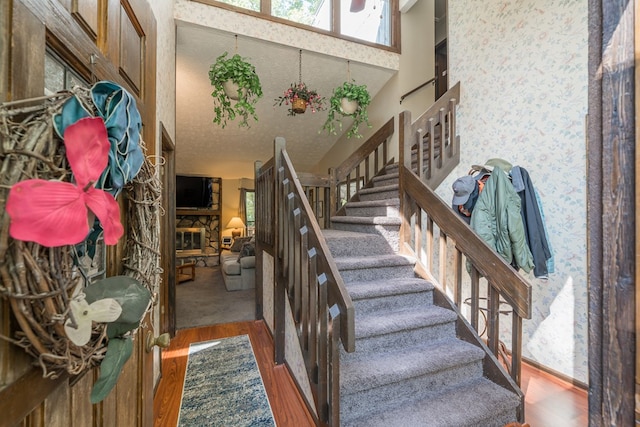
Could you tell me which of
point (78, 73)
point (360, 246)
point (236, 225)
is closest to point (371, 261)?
point (360, 246)

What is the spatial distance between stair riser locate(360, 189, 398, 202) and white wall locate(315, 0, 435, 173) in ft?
3.00

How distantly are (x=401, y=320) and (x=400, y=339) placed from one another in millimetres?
123

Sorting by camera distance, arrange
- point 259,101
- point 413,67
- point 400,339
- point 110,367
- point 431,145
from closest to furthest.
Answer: point 110,367 < point 400,339 < point 431,145 < point 413,67 < point 259,101

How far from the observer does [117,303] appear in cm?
50

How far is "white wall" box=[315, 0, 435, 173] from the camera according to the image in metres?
3.90

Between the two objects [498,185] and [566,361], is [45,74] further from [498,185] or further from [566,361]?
[566,361]

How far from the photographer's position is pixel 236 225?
7.51m

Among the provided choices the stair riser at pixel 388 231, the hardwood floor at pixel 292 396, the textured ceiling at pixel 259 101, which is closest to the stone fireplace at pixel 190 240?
the textured ceiling at pixel 259 101

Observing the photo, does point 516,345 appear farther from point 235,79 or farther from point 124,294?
point 235,79

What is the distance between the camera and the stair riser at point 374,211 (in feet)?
8.29

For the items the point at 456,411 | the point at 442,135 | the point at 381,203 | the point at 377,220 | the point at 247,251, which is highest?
the point at 442,135

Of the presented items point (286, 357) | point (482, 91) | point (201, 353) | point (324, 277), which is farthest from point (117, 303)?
point (482, 91)

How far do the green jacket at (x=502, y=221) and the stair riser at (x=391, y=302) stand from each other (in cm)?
61

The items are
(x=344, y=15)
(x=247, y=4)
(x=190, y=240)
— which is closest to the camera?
(x=247, y=4)
